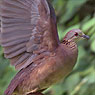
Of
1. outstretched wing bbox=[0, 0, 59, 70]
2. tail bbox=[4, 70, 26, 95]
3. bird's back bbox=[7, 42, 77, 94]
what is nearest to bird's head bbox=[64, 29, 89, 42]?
bird's back bbox=[7, 42, 77, 94]

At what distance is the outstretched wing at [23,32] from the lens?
345cm

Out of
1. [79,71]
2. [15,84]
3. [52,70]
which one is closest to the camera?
[52,70]

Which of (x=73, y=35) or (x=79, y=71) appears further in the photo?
(x=79, y=71)

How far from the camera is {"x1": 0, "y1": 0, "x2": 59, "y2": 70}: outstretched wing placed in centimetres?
345

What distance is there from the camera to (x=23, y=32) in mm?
3543

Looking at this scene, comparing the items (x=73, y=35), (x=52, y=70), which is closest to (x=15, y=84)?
(x=52, y=70)

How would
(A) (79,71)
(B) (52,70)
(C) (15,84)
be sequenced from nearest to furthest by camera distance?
(B) (52,70) → (C) (15,84) → (A) (79,71)

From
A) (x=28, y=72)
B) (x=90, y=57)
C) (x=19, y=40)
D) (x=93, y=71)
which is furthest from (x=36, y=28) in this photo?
(x=90, y=57)

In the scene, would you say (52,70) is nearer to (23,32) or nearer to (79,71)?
(23,32)

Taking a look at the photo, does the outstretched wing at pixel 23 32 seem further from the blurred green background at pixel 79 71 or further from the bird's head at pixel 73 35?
the blurred green background at pixel 79 71

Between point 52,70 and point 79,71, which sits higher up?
point 52,70

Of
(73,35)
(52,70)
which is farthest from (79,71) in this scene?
(52,70)

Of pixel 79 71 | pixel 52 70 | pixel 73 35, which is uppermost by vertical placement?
pixel 73 35

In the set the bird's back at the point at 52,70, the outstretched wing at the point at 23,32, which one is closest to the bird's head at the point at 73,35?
the bird's back at the point at 52,70
